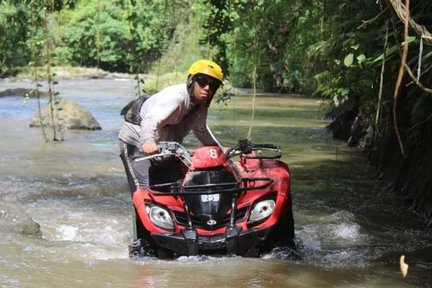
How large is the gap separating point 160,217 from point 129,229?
2356 mm

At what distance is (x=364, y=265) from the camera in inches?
252

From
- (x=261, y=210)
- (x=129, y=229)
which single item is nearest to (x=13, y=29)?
(x=129, y=229)

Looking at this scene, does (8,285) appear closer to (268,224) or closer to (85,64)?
(268,224)

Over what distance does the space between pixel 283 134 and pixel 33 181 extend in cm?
881

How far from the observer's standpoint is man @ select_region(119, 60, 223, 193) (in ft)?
19.8

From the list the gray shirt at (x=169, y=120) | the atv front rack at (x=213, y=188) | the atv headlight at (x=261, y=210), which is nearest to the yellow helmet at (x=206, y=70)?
the gray shirt at (x=169, y=120)

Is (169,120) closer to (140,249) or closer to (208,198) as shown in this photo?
(208,198)

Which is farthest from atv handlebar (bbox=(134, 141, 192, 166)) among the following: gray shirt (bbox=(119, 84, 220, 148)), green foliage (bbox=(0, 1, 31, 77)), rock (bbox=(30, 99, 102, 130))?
rock (bbox=(30, 99, 102, 130))

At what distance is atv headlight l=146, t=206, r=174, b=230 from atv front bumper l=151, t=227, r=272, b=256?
0.30ft

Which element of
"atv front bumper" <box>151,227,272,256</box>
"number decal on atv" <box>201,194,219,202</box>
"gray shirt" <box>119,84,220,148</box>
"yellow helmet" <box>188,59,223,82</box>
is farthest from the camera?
"gray shirt" <box>119,84,220,148</box>

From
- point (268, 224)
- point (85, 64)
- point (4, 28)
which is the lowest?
point (85, 64)

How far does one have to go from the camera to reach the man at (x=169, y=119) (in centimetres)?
604

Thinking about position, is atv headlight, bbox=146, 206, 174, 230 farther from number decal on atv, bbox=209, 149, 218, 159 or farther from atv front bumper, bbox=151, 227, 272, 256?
number decal on atv, bbox=209, 149, 218, 159

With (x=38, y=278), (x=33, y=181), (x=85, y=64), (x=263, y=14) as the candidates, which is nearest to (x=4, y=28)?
(x=33, y=181)
